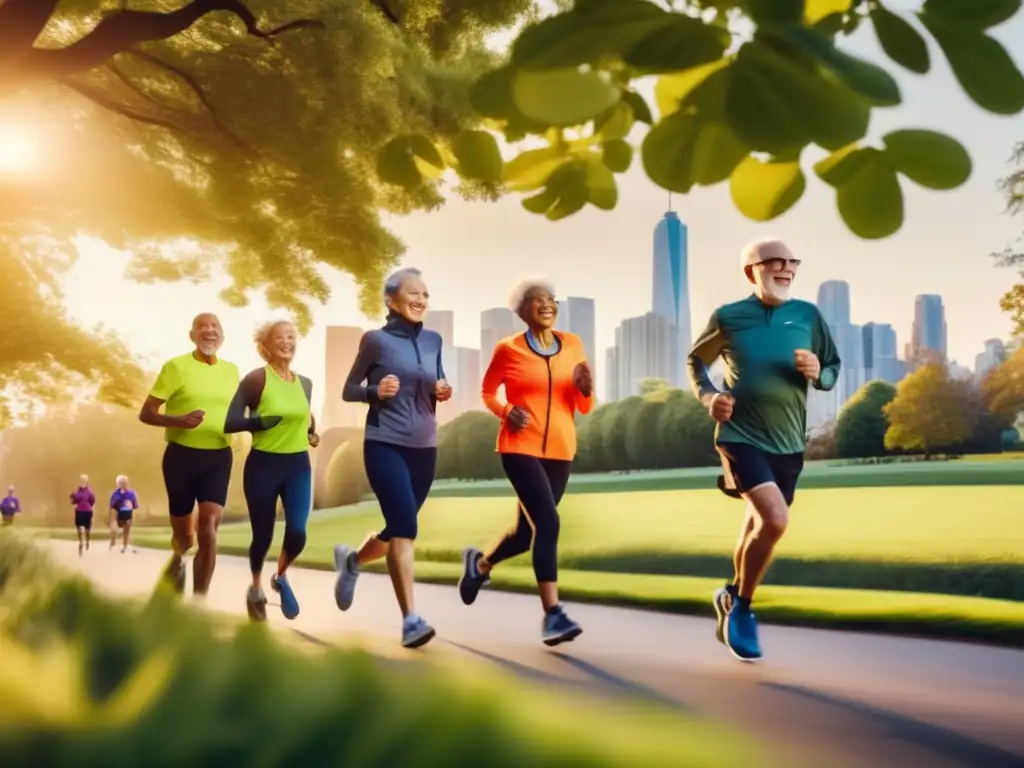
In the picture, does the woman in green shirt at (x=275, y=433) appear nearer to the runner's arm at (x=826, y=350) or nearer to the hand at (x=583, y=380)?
the hand at (x=583, y=380)

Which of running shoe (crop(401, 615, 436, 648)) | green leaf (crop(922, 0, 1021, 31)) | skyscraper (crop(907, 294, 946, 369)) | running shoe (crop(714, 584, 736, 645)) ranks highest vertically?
skyscraper (crop(907, 294, 946, 369))

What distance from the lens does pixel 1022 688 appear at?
520 cm

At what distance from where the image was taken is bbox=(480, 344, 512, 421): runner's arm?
6.15m

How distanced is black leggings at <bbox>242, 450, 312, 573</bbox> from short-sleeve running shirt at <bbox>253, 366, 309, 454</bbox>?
54 mm

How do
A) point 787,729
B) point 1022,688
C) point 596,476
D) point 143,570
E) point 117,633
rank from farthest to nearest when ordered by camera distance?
point 596,476, point 143,570, point 1022,688, point 787,729, point 117,633

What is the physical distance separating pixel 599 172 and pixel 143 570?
1417 cm

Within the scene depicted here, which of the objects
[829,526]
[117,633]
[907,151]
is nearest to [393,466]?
[117,633]

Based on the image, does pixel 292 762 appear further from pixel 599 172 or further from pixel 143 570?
pixel 143 570

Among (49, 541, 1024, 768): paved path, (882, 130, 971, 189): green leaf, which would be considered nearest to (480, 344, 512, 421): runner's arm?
(49, 541, 1024, 768): paved path

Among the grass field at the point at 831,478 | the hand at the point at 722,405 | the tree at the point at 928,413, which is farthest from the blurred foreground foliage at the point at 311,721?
the tree at the point at 928,413

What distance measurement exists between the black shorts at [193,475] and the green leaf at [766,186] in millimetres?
5718

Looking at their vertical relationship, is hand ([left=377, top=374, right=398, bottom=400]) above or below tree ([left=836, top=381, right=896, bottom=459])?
below

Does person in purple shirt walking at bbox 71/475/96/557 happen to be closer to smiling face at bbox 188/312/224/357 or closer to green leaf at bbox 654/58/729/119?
smiling face at bbox 188/312/224/357

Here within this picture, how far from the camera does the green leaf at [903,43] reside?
5.10ft
